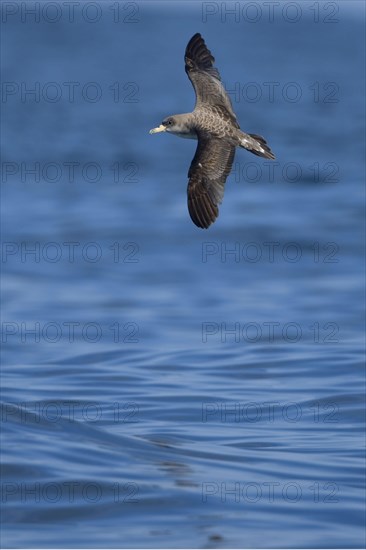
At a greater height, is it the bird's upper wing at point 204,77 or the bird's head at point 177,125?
the bird's upper wing at point 204,77

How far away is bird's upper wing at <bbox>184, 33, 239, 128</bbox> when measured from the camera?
16.7 metres

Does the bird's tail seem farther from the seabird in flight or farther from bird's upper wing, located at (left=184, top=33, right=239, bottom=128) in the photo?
bird's upper wing, located at (left=184, top=33, right=239, bottom=128)

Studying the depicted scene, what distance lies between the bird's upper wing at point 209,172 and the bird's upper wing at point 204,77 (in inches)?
32.1

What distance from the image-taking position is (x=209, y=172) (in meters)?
15.6

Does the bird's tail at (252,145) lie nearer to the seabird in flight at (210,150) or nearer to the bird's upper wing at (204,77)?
the seabird in flight at (210,150)

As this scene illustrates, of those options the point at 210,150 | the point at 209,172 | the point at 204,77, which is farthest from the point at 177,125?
the point at 204,77

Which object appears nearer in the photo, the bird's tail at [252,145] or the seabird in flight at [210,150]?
the seabird in flight at [210,150]

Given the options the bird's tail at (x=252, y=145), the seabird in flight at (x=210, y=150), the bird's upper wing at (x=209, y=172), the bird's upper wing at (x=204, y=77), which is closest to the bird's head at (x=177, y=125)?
the seabird in flight at (x=210, y=150)

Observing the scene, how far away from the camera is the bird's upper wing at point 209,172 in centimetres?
1557

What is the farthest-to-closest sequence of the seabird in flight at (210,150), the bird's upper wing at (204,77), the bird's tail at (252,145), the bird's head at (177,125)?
the bird's upper wing at (204,77), the bird's head at (177,125), the bird's tail at (252,145), the seabird in flight at (210,150)

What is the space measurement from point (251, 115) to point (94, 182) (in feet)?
57.1

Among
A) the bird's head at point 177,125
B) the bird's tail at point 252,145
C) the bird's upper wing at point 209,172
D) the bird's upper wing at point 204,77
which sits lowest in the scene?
the bird's upper wing at point 209,172

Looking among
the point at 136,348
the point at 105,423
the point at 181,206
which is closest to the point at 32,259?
the point at 181,206

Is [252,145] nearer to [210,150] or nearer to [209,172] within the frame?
[210,150]
